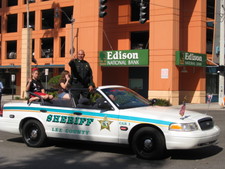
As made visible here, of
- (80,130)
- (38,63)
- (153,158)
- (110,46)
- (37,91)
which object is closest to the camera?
(153,158)

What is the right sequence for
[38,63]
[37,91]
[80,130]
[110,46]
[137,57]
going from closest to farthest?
[80,130]
[37,91]
[137,57]
[110,46]
[38,63]

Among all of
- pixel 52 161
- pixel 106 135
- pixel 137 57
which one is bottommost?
pixel 52 161

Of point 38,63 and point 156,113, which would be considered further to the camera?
point 38,63

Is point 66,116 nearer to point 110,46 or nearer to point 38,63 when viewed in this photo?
point 110,46

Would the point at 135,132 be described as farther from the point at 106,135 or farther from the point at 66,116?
the point at 66,116

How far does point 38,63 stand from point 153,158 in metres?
35.3

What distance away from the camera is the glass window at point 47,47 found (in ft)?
134

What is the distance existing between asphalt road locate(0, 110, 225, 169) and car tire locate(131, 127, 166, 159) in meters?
0.14

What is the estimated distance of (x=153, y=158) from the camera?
23.0 ft

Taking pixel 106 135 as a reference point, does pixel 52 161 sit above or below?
below

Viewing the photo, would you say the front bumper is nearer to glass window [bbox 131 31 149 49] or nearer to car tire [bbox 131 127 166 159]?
car tire [bbox 131 127 166 159]

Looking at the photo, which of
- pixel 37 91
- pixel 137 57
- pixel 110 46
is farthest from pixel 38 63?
Result: pixel 37 91

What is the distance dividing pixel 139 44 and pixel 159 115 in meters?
26.6

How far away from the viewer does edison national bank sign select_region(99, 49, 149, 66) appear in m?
28.3
